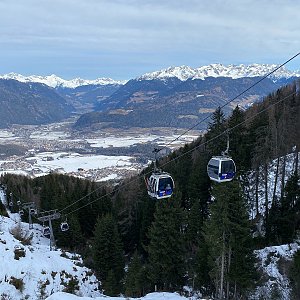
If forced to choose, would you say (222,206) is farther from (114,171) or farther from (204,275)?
(114,171)

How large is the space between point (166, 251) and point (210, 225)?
22.6 ft

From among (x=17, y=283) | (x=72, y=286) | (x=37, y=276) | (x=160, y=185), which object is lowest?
(x=72, y=286)

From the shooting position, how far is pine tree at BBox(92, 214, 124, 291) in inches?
1296

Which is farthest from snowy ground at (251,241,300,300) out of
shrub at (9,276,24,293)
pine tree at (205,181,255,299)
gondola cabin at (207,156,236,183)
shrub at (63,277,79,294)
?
shrub at (9,276,24,293)

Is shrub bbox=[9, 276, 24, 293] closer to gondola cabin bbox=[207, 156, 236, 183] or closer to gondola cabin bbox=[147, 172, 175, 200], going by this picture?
gondola cabin bbox=[147, 172, 175, 200]

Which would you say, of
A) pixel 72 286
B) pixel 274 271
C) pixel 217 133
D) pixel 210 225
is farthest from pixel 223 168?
pixel 217 133

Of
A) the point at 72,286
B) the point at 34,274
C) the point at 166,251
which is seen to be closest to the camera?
the point at 34,274

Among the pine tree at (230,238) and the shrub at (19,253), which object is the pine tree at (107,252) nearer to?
the pine tree at (230,238)

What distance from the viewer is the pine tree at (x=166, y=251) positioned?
29547mm

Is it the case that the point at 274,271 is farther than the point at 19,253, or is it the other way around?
the point at 274,271

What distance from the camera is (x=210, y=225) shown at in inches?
949

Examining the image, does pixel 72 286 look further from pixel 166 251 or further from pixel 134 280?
pixel 166 251

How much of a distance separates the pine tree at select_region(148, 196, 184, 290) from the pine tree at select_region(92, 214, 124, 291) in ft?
14.8

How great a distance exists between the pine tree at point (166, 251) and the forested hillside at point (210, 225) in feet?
0.26
